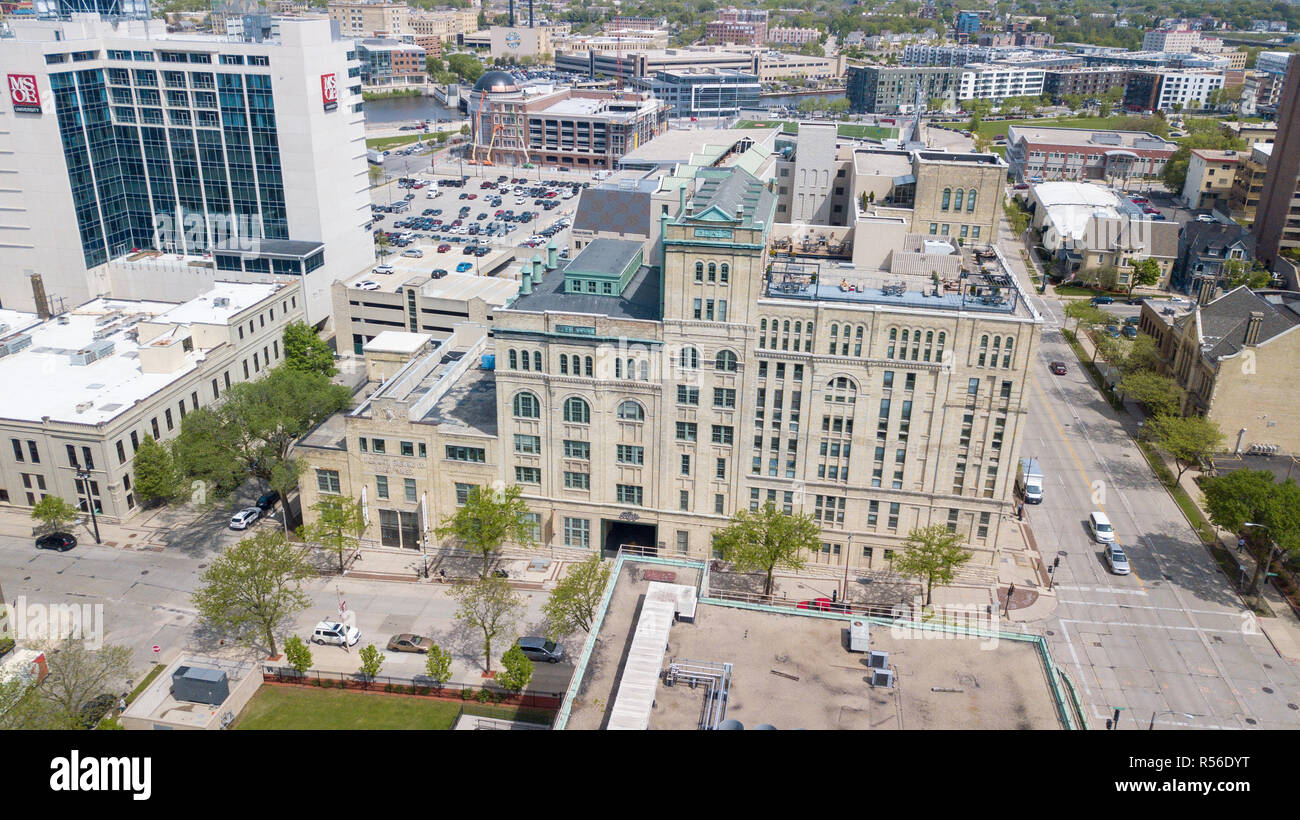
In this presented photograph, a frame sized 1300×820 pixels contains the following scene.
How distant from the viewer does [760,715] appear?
42.8 metres

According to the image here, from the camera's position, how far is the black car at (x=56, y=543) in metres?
84.1

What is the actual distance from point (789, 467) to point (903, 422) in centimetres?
1040

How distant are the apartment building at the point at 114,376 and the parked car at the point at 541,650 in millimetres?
44156

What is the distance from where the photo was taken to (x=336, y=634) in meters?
73.0

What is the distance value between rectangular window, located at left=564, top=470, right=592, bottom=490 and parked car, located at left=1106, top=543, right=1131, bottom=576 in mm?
47422

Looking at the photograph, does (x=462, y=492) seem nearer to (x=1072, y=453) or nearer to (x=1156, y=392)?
(x=1072, y=453)

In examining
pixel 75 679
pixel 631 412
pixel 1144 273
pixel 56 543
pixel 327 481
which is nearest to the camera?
pixel 75 679

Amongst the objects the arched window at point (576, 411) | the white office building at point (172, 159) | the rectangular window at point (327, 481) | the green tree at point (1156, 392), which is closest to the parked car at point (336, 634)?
the rectangular window at point (327, 481)

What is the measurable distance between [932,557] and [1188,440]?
131 feet

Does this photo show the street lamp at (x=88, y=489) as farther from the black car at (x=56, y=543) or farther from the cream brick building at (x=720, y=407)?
the cream brick building at (x=720, y=407)

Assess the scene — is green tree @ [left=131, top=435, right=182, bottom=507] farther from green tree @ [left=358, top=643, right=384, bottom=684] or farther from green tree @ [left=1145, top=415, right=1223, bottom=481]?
green tree @ [left=1145, top=415, right=1223, bottom=481]

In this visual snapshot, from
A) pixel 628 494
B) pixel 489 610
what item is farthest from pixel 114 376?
pixel 628 494

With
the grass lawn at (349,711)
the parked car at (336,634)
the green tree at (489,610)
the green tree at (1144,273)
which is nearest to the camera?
the grass lawn at (349,711)

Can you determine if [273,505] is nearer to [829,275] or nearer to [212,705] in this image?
[212,705]
